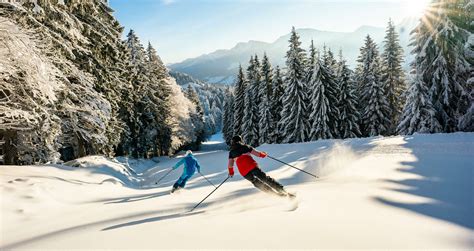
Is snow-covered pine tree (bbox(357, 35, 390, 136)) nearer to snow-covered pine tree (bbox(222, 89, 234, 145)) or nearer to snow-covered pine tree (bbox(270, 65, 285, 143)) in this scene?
snow-covered pine tree (bbox(270, 65, 285, 143))

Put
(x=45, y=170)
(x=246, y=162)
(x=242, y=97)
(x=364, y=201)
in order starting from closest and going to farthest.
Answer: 1. (x=364, y=201)
2. (x=246, y=162)
3. (x=45, y=170)
4. (x=242, y=97)

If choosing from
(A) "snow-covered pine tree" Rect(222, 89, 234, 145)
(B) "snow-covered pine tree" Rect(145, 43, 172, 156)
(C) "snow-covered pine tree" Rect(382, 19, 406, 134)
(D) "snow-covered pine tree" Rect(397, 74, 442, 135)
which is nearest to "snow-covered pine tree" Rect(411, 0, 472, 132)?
(D) "snow-covered pine tree" Rect(397, 74, 442, 135)

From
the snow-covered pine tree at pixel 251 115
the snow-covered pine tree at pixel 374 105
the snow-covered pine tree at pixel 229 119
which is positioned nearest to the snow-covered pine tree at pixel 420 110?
the snow-covered pine tree at pixel 374 105

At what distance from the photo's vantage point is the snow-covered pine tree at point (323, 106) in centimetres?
3516

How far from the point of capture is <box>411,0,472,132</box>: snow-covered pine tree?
2316 cm

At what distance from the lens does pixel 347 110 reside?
122 feet

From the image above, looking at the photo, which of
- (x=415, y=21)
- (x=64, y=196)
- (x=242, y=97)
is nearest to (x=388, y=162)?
(x=64, y=196)

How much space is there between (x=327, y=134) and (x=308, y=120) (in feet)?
8.50

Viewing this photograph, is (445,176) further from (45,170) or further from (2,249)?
(45,170)

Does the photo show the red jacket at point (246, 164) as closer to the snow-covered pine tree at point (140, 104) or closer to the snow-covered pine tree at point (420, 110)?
the snow-covered pine tree at point (420, 110)

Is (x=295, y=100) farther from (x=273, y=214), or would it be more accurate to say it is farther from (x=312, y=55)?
(x=273, y=214)

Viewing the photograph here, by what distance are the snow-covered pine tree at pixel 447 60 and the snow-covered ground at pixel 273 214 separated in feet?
37.3

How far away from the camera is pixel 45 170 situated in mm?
13062

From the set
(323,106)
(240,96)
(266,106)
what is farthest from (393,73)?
(240,96)
